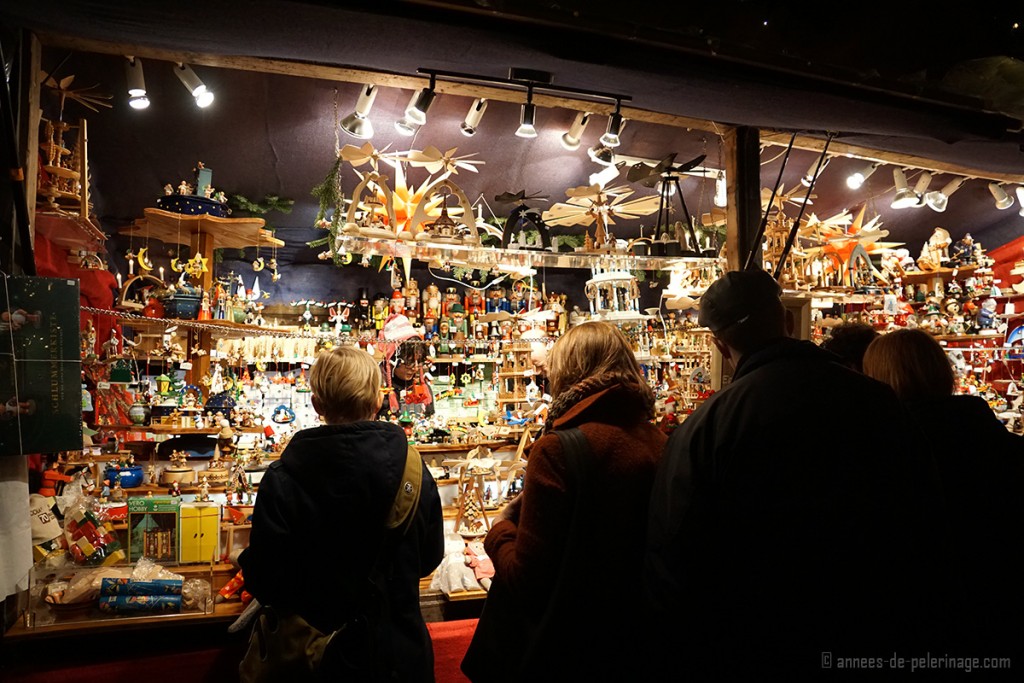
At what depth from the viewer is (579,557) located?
158cm

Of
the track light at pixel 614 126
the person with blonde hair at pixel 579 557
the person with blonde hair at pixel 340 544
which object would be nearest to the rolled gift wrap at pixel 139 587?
the person with blonde hair at pixel 340 544

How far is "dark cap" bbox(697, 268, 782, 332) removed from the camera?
166cm

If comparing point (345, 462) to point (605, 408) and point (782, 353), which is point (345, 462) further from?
point (782, 353)

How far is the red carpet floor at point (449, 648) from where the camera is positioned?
9.11 ft

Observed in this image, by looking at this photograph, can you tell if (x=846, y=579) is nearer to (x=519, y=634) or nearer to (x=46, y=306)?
(x=519, y=634)

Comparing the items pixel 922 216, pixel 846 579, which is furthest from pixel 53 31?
pixel 922 216

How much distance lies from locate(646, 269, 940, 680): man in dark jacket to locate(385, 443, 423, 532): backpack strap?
2.39ft

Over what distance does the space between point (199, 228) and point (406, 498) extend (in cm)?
311

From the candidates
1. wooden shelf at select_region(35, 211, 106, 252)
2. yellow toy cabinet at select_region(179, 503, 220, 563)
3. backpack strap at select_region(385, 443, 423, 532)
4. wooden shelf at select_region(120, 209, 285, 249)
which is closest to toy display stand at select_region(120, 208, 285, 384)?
wooden shelf at select_region(120, 209, 285, 249)

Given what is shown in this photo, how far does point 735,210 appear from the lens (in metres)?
3.37

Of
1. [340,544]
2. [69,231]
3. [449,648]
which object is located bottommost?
[449,648]

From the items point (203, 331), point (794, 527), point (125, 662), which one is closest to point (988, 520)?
point (794, 527)

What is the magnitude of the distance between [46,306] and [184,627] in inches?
56.2

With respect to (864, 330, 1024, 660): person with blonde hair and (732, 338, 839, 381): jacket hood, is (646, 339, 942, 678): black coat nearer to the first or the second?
(732, 338, 839, 381): jacket hood
